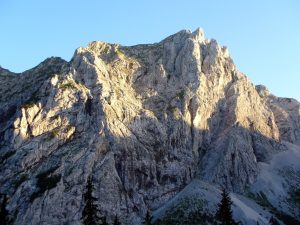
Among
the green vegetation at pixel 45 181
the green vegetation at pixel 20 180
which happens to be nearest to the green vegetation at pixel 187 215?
the green vegetation at pixel 45 181

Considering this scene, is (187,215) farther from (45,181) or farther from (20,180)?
(20,180)

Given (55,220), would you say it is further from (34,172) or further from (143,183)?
(143,183)

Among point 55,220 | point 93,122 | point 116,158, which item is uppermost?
point 93,122

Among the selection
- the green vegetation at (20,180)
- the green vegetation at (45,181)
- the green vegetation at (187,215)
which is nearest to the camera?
the green vegetation at (45,181)

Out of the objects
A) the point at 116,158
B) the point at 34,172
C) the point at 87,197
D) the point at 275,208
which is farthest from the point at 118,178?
the point at 87,197

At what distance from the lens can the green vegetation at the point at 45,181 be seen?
170125 mm

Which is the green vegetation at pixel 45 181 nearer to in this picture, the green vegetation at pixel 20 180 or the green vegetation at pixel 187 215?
the green vegetation at pixel 20 180

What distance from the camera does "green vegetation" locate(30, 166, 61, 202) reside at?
170 m

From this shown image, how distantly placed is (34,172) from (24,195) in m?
12.1

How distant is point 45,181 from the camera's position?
174 m

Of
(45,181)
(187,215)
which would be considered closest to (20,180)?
(45,181)

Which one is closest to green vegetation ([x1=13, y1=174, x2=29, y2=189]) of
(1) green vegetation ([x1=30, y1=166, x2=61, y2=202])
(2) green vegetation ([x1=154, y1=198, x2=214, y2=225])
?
(1) green vegetation ([x1=30, y1=166, x2=61, y2=202])

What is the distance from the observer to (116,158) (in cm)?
18938

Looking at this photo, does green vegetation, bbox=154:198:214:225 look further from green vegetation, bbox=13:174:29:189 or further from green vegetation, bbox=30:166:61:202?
green vegetation, bbox=13:174:29:189
